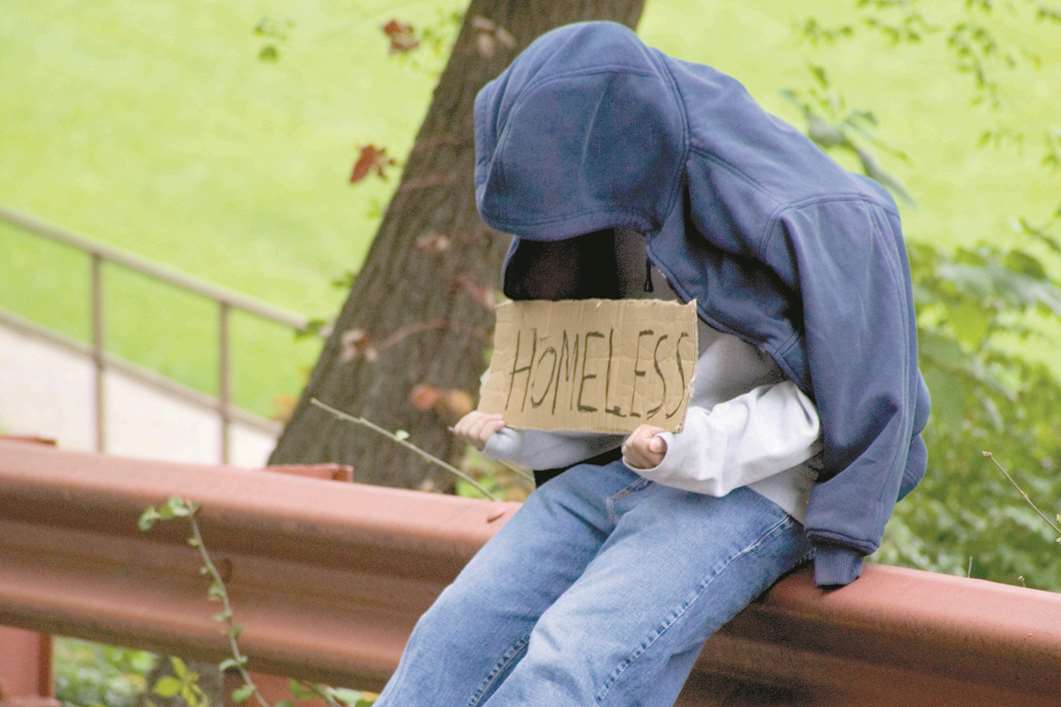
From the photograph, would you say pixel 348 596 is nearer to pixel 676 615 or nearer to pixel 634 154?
pixel 676 615

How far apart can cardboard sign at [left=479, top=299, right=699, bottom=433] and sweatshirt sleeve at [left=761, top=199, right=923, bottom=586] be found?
174 millimetres

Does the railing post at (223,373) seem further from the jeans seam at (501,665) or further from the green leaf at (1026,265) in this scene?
the jeans seam at (501,665)

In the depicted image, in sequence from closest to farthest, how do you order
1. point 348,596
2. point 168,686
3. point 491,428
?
point 491,428 → point 348,596 → point 168,686

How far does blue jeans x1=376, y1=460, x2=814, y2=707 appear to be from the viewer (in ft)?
6.83

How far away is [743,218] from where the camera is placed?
219 centimetres

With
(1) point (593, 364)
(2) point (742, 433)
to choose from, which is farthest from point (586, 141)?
(2) point (742, 433)

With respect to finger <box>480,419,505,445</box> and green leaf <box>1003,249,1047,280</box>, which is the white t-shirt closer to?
finger <box>480,419,505,445</box>

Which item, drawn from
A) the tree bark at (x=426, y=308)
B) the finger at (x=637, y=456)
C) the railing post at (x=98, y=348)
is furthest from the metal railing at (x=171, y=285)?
the finger at (x=637, y=456)

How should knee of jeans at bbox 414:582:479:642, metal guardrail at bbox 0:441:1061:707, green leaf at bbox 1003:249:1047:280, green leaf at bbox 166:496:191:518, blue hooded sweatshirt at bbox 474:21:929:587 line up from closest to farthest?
metal guardrail at bbox 0:441:1061:707
blue hooded sweatshirt at bbox 474:21:929:587
knee of jeans at bbox 414:582:479:642
green leaf at bbox 166:496:191:518
green leaf at bbox 1003:249:1047:280

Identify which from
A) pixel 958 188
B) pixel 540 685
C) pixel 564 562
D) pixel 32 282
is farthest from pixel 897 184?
pixel 32 282

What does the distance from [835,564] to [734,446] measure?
0.73 feet

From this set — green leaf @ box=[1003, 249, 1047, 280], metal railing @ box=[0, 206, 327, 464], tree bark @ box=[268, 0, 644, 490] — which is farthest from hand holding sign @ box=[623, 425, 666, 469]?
metal railing @ box=[0, 206, 327, 464]

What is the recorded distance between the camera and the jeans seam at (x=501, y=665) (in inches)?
90.5

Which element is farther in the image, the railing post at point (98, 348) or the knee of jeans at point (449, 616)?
the railing post at point (98, 348)
